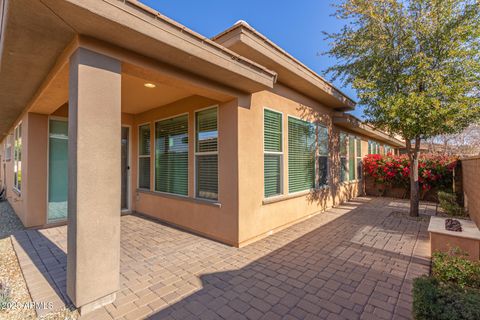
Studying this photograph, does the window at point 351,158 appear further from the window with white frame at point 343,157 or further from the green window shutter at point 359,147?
the green window shutter at point 359,147

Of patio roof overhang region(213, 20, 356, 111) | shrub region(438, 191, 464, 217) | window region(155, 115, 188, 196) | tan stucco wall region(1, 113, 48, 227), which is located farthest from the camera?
shrub region(438, 191, 464, 217)

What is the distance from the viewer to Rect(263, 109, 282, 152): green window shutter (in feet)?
17.0

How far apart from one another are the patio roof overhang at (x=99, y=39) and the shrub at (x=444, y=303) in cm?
345

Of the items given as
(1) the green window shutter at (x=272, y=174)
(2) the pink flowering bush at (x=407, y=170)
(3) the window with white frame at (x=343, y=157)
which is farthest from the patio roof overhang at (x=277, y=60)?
(2) the pink flowering bush at (x=407, y=170)

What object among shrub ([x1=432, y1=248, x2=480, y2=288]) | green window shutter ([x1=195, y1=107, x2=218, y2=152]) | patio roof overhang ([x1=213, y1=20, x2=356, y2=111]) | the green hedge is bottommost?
shrub ([x1=432, y1=248, x2=480, y2=288])

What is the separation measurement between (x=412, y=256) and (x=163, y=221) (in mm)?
5466

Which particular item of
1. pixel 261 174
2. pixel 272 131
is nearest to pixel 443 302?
pixel 261 174

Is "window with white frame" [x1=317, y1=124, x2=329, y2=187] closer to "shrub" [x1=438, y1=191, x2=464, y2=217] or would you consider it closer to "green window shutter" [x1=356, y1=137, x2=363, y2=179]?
"shrub" [x1=438, y1=191, x2=464, y2=217]

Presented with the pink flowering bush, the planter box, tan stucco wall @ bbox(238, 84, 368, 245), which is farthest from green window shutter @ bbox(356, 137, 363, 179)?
the planter box

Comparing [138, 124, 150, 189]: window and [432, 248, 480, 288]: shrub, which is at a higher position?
[138, 124, 150, 189]: window

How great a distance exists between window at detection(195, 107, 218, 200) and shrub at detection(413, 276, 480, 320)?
3573mm

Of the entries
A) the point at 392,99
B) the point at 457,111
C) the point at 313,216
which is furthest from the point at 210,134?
the point at 457,111

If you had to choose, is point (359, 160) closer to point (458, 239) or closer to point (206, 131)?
point (458, 239)

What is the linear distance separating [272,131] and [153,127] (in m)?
3.43
